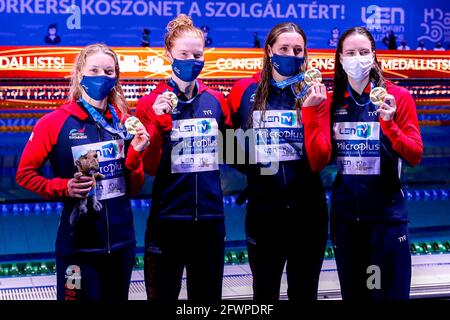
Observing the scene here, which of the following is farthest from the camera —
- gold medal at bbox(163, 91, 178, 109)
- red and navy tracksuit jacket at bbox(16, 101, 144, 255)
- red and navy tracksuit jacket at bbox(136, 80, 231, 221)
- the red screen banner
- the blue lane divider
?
the blue lane divider

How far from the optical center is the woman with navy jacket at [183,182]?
127 inches

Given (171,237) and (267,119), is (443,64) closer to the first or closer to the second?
(267,119)

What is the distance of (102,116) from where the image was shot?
312cm

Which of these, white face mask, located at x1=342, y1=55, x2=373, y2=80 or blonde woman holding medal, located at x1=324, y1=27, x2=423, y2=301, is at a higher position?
white face mask, located at x1=342, y1=55, x2=373, y2=80

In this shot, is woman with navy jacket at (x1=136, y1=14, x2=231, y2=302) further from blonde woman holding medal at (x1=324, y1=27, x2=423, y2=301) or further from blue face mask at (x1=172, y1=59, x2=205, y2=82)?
blonde woman holding medal at (x1=324, y1=27, x2=423, y2=301)

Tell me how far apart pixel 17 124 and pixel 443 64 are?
3634mm

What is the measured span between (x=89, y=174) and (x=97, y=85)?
358 mm

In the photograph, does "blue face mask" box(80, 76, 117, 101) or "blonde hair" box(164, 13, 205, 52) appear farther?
"blonde hair" box(164, 13, 205, 52)

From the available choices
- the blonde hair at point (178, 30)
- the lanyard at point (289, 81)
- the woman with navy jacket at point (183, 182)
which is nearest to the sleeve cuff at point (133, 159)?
the woman with navy jacket at point (183, 182)

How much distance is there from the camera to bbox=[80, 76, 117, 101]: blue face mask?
10.0 feet

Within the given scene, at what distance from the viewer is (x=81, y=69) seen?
309 cm

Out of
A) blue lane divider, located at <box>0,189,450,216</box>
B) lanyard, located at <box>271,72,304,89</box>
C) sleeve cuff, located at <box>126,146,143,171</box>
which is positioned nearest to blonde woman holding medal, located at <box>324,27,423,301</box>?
lanyard, located at <box>271,72,304,89</box>

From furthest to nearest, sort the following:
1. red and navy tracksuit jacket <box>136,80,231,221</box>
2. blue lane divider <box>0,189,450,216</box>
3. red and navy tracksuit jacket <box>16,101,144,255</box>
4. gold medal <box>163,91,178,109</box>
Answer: blue lane divider <box>0,189,450,216</box>, red and navy tracksuit jacket <box>136,80,231,221</box>, gold medal <box>163,91,178,109</box>, red and navy tracksuit jacket <box>16,101,144,255</box>

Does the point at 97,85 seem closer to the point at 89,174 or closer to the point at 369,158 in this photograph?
the point at 89,174
